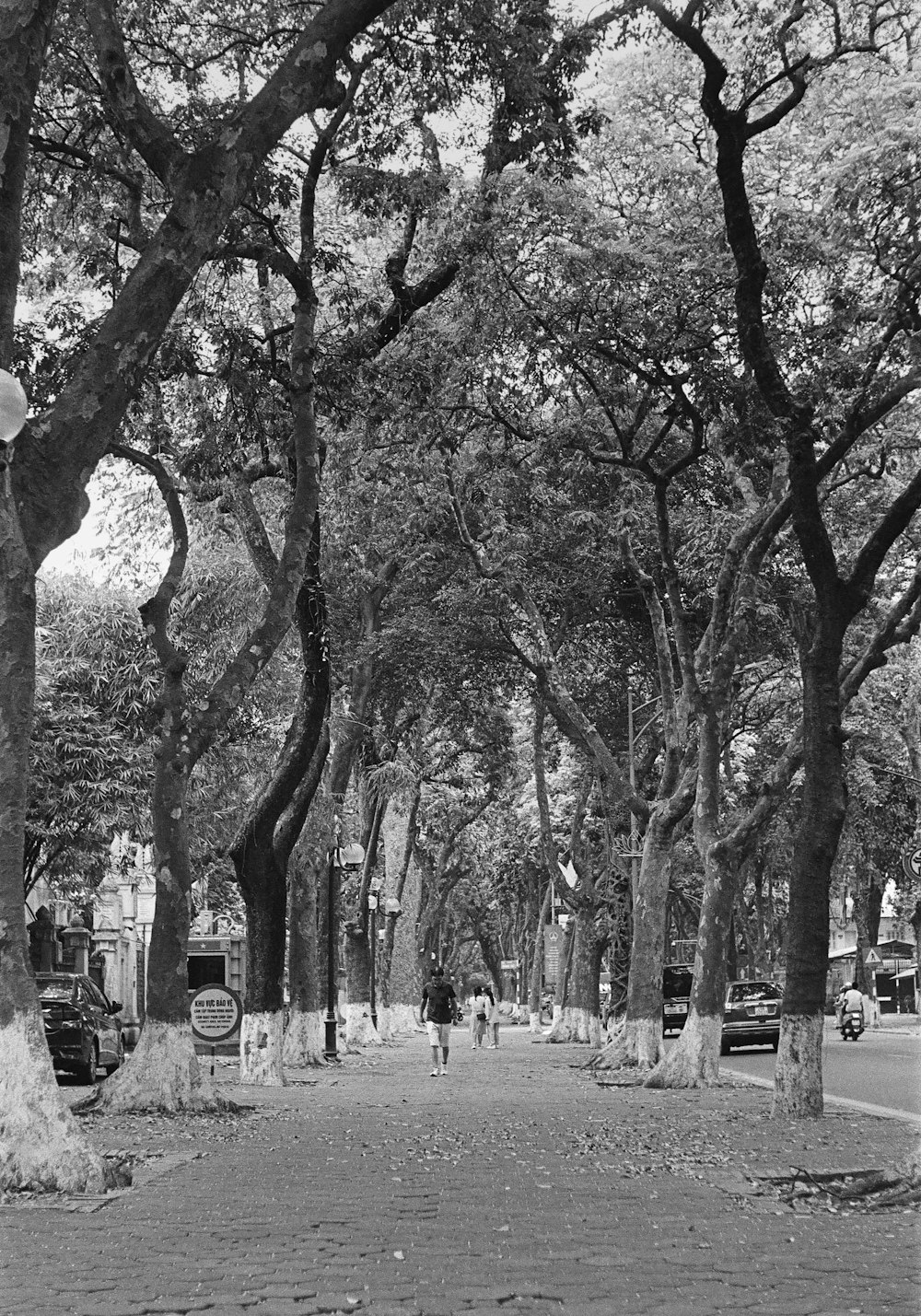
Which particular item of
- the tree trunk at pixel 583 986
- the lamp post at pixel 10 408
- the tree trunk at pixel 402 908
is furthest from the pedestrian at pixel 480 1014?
the lamp post at pixel 10 408

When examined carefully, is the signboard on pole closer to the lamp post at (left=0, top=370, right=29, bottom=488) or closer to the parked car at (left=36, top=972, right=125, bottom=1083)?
the parked car at (left=36, top=972, right=125, bottom=1083)

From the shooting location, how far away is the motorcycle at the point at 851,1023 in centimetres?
3816

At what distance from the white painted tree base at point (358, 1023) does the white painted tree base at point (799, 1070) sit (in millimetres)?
21710

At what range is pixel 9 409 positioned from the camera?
795 cm

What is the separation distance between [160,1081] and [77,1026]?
8.75 metres

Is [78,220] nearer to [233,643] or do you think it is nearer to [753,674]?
[233,643]

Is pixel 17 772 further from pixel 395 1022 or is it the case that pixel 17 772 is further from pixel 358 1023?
pixel 395 1022

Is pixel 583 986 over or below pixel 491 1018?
over

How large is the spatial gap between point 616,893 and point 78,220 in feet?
62.3

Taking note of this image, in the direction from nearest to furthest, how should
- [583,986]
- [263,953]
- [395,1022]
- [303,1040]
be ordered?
[263,953] → [303,1040] → [583,986] → [395,1022]

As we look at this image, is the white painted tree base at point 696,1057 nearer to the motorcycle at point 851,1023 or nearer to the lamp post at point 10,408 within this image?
the lamp post at point 10,408

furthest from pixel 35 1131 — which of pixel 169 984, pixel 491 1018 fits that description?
pixel 491 1018

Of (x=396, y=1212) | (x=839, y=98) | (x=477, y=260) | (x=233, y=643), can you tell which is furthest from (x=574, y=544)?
(x=396, y=1212)

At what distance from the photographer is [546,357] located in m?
18.8
